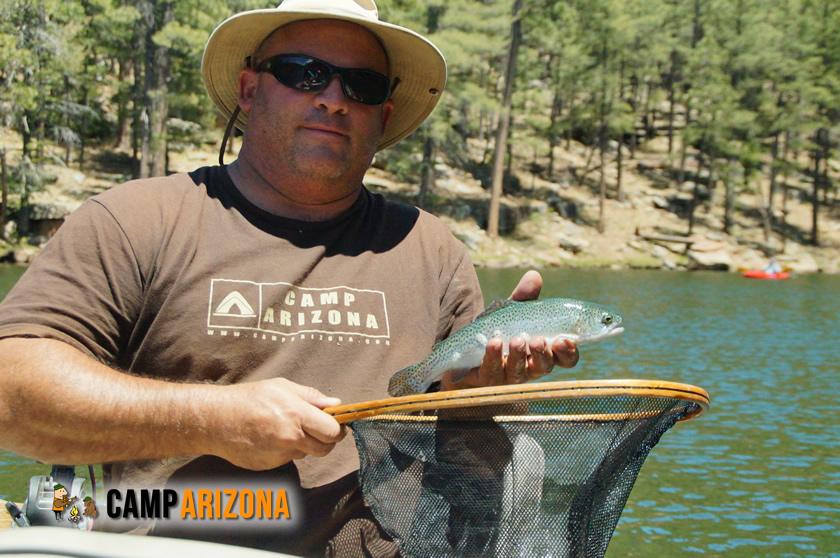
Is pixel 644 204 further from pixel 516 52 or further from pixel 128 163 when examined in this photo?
pixel 128 163

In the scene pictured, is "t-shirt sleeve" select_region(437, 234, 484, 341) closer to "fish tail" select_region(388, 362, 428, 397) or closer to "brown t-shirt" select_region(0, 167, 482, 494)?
"brown t-shirt" select_region(0, 167, 482, 494)

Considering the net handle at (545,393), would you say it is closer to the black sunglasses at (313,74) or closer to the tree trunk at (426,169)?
the black sunglasses at (313,74)

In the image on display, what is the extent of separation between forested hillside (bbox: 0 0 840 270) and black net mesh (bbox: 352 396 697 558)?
2935 centimetres

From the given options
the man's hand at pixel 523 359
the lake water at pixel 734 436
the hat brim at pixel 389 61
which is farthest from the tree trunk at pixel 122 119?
the man's hand at pixel 523 359

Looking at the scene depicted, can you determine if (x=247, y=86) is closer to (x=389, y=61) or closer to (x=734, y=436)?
(x=389, y=61)

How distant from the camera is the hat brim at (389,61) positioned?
10.3 feet

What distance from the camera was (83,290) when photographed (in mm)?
2395

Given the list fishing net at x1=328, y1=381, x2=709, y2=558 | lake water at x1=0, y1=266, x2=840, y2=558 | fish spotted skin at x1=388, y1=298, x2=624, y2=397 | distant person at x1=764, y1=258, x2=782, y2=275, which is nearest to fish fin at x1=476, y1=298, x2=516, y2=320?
fish spotted skin at x1=388, y1=298, x2=624, y2=397

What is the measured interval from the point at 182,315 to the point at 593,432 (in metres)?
1.29

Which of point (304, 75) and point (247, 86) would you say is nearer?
point (304, 75)

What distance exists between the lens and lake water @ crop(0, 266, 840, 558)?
7.75 metres

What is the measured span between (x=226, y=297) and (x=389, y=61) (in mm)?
1344

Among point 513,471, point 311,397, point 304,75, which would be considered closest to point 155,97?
point 304,75

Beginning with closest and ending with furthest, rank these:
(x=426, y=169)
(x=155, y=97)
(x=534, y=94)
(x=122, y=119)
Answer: (x=155, y=97) < (x=426, y=169) < (x=122, y=119) < (x=534, y=94)
